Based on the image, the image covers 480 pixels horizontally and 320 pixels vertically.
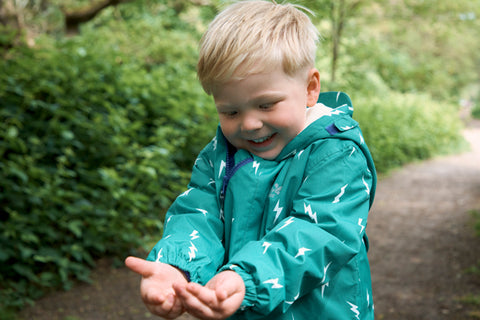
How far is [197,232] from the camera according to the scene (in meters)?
1.45

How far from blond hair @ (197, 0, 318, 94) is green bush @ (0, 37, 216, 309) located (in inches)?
97.8

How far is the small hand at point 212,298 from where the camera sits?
1.05 metres

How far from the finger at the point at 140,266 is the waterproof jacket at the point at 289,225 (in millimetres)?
80

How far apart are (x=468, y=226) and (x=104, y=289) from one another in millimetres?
A: 4208

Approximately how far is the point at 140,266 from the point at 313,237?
44cm

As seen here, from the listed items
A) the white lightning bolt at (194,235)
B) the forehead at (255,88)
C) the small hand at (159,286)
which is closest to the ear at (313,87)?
the forehead at (255,88)

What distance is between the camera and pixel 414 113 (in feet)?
40.9

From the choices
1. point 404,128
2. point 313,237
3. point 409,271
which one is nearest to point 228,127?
point 313,237

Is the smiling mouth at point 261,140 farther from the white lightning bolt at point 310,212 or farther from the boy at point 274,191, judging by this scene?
the white lightning bolt at point 310,212

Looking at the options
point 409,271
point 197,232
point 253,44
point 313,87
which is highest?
point 253,44

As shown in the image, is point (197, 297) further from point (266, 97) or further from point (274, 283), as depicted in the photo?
point (266, 97)

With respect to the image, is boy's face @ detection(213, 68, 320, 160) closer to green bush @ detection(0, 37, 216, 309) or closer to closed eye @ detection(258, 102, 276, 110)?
closed eye @ detection(258, 102, 276, 110)

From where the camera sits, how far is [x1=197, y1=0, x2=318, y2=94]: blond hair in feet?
4.33

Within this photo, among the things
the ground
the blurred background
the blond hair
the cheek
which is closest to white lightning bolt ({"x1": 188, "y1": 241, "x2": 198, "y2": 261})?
the cheek
